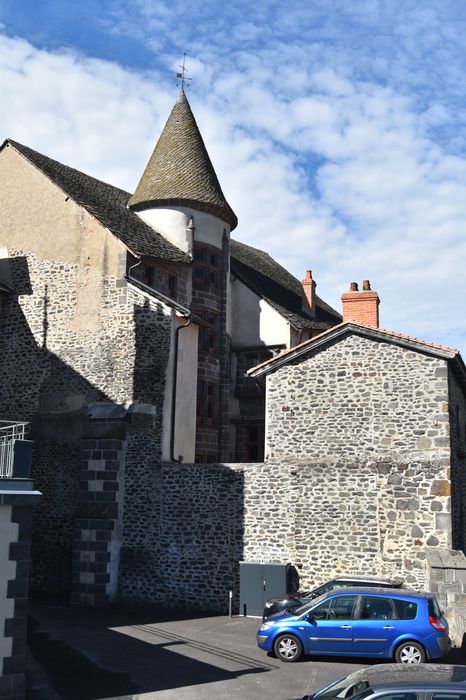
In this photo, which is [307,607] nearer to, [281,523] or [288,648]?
[288,648]

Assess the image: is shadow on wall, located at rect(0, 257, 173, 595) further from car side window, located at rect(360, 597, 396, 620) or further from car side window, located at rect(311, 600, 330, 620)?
car side window, located at rect(360, 597, 396, 620)

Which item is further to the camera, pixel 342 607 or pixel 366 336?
pixel 366 336

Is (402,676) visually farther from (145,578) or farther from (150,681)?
(145,578)

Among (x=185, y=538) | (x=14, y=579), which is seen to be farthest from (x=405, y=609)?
(x=185, y=538)

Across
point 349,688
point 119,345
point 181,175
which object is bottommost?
point 349,688

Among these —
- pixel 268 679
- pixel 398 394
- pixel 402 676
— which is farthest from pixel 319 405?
pixel 402 676

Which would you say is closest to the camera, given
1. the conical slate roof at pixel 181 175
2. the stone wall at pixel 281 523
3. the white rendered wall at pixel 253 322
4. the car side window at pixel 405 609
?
the car side window at pixel 405 609

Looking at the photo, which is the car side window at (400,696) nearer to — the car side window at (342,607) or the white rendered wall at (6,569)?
the white rendered wall at (6,569)

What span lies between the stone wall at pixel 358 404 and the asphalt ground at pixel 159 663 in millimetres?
4580

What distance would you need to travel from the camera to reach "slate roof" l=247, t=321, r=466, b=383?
54.7ft

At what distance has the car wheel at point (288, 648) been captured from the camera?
40.5ft

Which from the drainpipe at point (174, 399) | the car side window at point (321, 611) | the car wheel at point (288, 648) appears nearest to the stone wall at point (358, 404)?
the drainpipe at point (174, 399)

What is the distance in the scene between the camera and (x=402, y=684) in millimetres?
6297

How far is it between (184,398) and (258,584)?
18.8 feet
